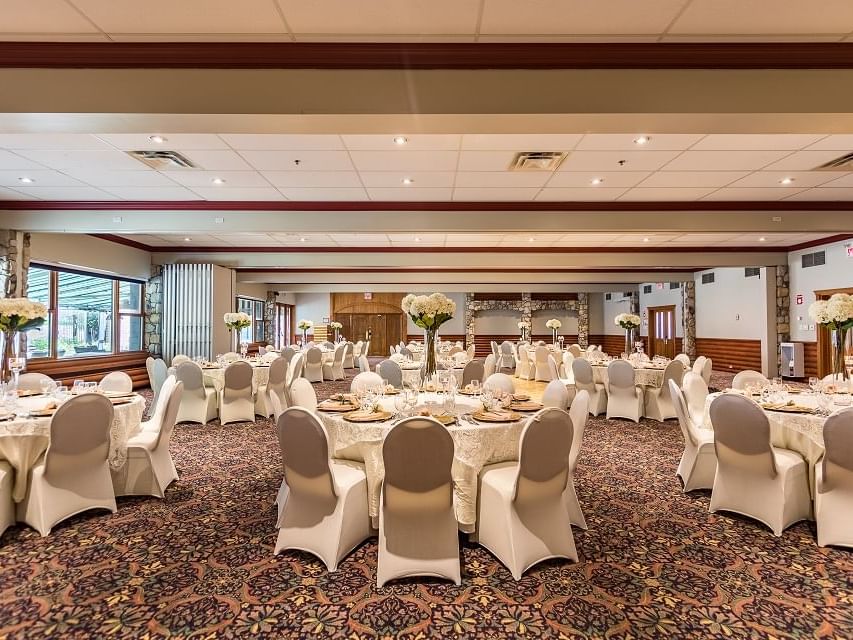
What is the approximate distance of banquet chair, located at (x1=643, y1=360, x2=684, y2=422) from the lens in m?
7.12

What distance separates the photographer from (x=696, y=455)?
4.21 meters

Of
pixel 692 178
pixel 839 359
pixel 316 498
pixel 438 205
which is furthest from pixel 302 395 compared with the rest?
pixel 692 178

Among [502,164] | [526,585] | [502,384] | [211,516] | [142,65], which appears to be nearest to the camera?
[526,585]

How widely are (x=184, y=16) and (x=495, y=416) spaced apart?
3.08m

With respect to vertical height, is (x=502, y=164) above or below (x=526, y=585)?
above

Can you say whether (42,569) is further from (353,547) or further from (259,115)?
(259,115)

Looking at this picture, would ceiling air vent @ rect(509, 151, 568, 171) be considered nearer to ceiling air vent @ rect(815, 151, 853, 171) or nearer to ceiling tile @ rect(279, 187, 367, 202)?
ceiling tile @ rect(279, 187, 367, 202)

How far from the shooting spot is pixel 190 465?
498 centimetres

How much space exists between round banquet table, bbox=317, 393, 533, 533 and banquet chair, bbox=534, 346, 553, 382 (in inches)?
360

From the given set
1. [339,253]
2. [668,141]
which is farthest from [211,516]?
[339,253]

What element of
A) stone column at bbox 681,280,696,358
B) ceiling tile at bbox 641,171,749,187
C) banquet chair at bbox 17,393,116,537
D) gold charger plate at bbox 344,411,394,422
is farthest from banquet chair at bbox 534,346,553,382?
banquet chair at bbox 17,393,116,537

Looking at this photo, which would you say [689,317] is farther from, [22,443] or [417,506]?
[22,443]

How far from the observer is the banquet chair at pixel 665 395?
281 inches

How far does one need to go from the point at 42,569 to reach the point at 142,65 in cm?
309
